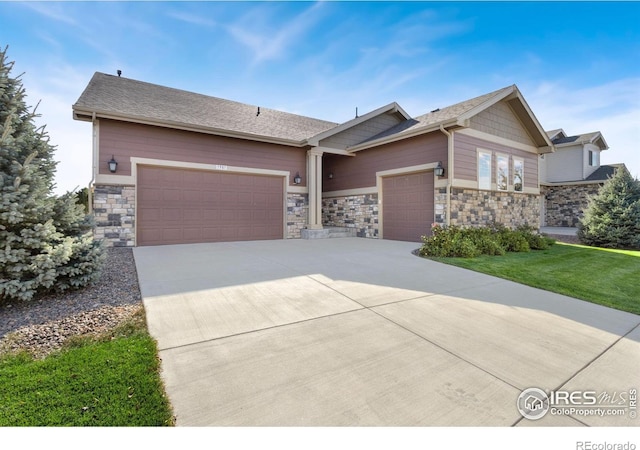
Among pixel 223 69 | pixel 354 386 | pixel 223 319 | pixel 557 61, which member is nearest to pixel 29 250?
pixel 223 319

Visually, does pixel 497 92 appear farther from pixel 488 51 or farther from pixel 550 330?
pixel 550 330

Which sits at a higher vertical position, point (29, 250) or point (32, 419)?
point (29, 250)

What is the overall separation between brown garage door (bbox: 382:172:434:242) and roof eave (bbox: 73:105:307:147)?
385 centimetres

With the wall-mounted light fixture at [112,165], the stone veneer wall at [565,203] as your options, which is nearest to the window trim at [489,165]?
the wall-mounted light fixture at [112,165]

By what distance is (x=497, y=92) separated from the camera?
9922 mm

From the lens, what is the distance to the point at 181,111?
1012 centimetres

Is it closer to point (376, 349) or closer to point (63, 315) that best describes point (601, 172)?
point (376, 349)

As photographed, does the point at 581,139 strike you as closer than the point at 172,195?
No

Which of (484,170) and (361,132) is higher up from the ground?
(361,132)

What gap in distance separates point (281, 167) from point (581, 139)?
63.9 ft

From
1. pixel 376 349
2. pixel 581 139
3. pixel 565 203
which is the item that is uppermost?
pixel 581 139

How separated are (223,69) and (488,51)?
329 inches

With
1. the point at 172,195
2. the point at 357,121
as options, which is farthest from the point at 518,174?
the point at 172,195
